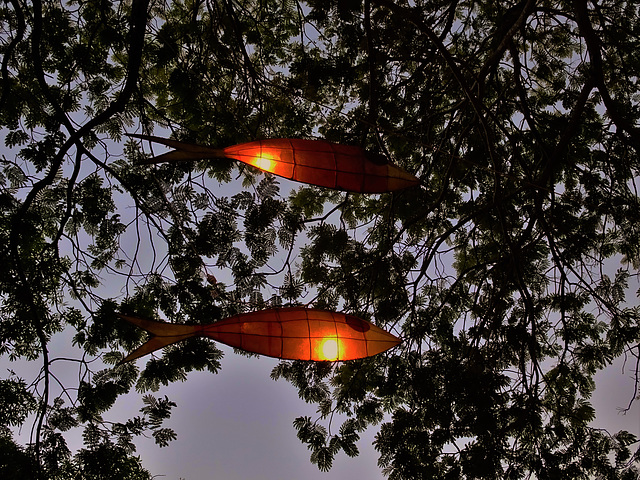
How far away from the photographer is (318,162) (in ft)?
6.97

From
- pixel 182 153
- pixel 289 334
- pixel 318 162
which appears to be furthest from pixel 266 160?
pixel 289 334

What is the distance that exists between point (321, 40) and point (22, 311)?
11.0 ft

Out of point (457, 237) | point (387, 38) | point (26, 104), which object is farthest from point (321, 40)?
point (26, 104)

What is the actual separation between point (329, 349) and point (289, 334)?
0.70 ft

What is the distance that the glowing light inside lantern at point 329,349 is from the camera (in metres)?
2.15

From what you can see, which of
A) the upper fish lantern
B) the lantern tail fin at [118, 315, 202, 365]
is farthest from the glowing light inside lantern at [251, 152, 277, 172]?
the lantern tail fin at [118, 315, 202, 365]

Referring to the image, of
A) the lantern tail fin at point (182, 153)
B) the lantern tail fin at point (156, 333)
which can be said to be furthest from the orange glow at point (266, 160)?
the lantern tail fin at point (156, 333)

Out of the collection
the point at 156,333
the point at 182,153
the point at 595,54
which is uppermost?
the point at 595,54

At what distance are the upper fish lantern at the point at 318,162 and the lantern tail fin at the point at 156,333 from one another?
65 centimetres

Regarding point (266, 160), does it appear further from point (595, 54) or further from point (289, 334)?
point (595, 54)

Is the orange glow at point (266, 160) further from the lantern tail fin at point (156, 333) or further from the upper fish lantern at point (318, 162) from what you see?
the lantern tail fin at point (156, 333)

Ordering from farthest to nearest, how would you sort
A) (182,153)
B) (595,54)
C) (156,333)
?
(595,54)
(182,153)
(156,333)

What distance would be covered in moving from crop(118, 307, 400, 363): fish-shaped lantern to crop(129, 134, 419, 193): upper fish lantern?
0.59m

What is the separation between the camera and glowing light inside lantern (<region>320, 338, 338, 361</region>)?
215 cm
